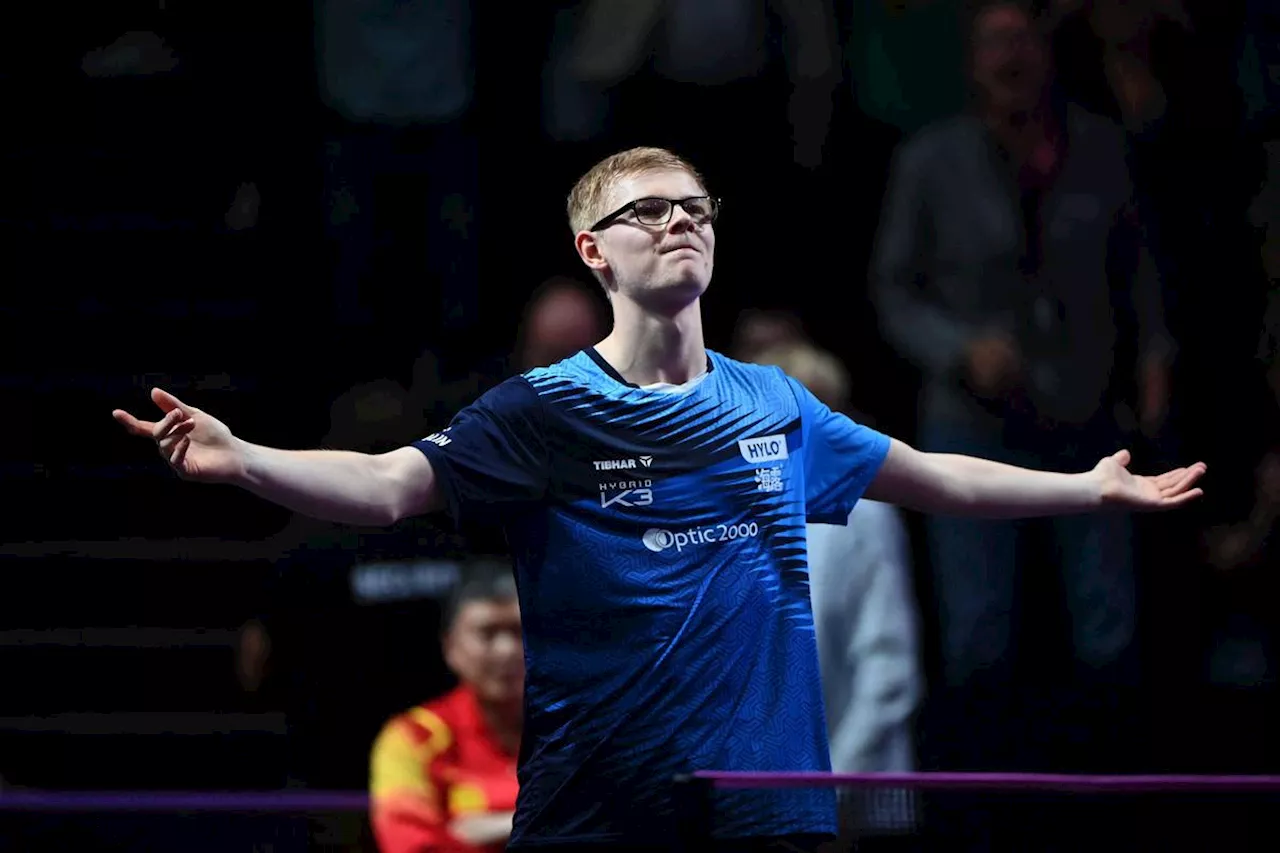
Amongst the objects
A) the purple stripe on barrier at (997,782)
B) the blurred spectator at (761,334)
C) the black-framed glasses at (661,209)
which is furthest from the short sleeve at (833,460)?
the blurred spectator at (761,334)

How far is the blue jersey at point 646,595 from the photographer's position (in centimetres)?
329

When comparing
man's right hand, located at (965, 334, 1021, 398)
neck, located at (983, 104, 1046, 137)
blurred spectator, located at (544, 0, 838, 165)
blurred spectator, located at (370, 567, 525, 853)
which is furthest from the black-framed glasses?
blurred spectator, located at (544, 0, 838, 165)

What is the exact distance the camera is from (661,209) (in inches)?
139

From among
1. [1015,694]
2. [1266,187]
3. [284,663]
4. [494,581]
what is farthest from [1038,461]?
[284,663]

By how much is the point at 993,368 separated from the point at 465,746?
199 centimetres

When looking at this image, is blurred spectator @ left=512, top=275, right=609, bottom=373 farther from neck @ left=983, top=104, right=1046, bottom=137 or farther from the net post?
the net post

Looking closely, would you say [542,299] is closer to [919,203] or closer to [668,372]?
[919,203]

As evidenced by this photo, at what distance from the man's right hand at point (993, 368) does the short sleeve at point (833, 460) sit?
2.14m

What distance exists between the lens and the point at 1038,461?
5762mm

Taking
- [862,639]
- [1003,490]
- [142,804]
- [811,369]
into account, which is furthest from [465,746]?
[1003,490]

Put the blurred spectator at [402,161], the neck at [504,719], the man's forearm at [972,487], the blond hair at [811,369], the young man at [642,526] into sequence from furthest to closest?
the blurred spectator at [402,161]
the blond hair at [811,369]
the neck at [504,719]
the man's forearm at [972,487]
the young man at [642,526]

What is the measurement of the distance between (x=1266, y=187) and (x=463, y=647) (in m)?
3.06

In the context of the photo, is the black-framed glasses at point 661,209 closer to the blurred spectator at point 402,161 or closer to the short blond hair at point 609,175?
the short blond hair at point 609,175

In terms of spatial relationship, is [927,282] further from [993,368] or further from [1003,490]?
[1003,490]
